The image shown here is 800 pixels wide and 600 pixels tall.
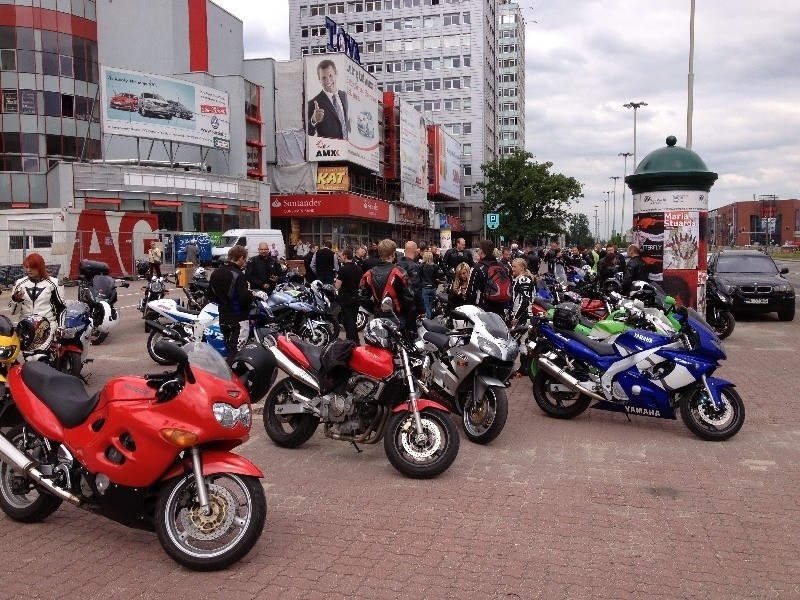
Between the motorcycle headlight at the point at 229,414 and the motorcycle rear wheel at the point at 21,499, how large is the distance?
1493 mm

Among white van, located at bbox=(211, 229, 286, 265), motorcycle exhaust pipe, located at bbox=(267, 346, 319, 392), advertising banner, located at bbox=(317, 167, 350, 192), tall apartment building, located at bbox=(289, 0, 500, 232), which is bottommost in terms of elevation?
motorcycle exhaust pipe, located at bbox=(267, 346, 319, 392)

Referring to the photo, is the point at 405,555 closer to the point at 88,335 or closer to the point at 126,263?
the point at 88,335

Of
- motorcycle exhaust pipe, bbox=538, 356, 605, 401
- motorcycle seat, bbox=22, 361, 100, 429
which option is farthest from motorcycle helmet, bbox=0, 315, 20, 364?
motorcycle exhaust pipe, bbox=538, 356, 605, 401

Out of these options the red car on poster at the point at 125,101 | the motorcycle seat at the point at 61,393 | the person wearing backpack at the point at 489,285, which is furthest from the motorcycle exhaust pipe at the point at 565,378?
the red car on poster at the point at 125,101

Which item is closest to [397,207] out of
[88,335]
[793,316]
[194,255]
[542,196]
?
[542,196]

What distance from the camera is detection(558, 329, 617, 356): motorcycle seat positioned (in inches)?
290

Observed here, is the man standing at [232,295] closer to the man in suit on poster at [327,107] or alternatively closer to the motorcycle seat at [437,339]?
the motorcycle seat at [437,339]

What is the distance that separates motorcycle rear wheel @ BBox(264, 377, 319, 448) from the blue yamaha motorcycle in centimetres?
254

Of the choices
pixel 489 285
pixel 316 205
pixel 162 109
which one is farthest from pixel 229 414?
pixel 316 205

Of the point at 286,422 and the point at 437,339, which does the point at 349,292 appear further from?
the point at 437,339

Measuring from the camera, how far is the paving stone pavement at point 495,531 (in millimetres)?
3982

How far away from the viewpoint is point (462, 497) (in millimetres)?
5375

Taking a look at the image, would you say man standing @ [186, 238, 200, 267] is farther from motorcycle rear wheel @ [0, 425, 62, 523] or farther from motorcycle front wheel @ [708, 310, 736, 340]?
motorcycle rear wheel @ [0, 425, 62, 523]

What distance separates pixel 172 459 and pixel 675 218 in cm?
1169
